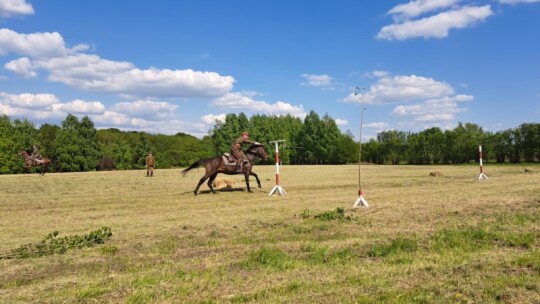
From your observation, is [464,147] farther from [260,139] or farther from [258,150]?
[258,150]

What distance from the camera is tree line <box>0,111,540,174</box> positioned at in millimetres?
70688

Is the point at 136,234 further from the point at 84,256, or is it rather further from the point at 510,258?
A: the point at 510,258

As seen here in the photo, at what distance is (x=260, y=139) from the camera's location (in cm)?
9281

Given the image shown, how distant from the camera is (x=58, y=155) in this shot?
71.6m

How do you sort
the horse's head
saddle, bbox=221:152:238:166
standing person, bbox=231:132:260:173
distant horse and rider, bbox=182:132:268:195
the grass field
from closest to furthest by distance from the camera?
the grass field
distant horse and rider, bbox=182:132:268:195
saddle, bbox=221:152:238:166
standing person, bbox=231:132:260:173
the horse's head

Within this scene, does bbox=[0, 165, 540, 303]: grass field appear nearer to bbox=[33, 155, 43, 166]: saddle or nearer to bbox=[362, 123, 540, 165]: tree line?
bbox=[33, 155, 43, 166]: saddle

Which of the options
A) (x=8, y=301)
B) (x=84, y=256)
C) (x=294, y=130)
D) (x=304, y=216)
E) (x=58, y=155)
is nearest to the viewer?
(x=8, y=301)

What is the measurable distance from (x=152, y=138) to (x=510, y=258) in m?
87.4

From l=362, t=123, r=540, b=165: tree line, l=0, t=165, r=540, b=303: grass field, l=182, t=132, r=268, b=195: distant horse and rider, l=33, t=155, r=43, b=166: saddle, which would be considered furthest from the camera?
l=362, t=123, r=540, b=165: tree line

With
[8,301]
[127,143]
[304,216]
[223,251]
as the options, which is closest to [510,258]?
[223,251]

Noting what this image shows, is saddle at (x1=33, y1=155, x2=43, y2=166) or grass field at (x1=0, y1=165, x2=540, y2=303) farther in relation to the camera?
saddle at (x1=33, y1=155, x2=43, y2=166)

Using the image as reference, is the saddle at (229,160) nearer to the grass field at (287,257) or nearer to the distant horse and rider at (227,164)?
the distant horse and rider at (227,164)

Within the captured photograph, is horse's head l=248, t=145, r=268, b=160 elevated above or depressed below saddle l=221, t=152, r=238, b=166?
above

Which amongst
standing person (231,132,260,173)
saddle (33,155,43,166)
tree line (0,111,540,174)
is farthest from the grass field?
tree line (0,111,540,174)
